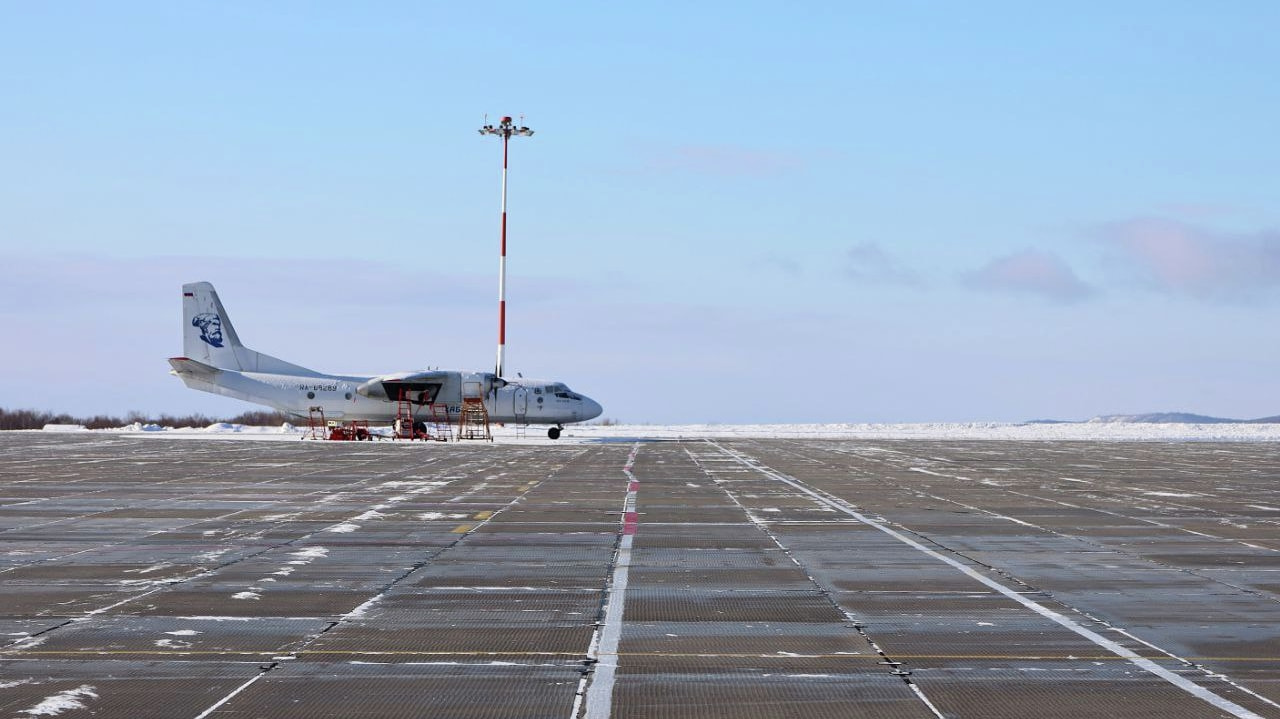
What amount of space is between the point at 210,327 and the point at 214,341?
32.2 inches

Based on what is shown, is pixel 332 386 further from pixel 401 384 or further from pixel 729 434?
pixel 729 434

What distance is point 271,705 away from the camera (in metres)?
6.95

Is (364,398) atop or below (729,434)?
atop

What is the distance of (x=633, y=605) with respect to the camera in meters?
10.5

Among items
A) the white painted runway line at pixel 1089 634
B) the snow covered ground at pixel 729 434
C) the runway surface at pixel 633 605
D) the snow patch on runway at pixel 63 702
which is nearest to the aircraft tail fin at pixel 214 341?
the snow covered ground at pixel 729 434

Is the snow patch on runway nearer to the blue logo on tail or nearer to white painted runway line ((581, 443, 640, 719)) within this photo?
white painted runway line ((581, 443, 640, 719))

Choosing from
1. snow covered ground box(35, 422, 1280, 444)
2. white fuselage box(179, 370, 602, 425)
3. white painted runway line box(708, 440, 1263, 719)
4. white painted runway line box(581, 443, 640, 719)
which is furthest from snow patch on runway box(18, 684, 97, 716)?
white fuselage box(179, 370, 602, 425)

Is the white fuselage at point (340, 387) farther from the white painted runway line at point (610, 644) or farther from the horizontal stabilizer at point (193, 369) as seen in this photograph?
the white painted runway line at point (610, 644)

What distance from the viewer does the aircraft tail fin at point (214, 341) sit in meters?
60.7

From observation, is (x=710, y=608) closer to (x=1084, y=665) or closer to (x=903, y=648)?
(x=903, y=648)

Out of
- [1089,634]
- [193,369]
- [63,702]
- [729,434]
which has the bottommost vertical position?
[63,702]

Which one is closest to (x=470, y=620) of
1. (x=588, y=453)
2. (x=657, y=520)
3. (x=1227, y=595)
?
(x=1227, y=595)

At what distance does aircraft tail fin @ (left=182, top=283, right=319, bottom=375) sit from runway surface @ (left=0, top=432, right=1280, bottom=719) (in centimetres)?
3825

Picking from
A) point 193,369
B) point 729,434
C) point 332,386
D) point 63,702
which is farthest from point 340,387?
point 63,702
